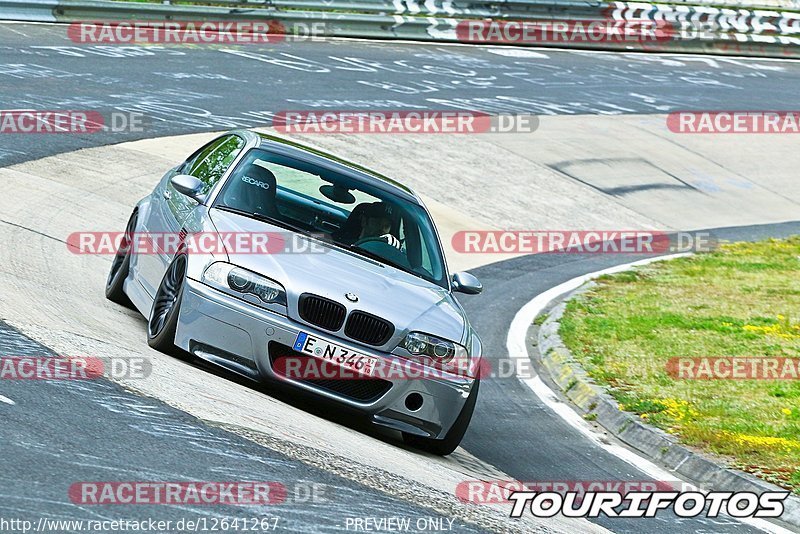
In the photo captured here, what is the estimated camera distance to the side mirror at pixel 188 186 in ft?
28.2

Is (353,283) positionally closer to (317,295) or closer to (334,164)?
(317,295)

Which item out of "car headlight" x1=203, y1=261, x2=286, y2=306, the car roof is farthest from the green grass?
"car headlight" x1=203, y1=261, x2=286, y2=306

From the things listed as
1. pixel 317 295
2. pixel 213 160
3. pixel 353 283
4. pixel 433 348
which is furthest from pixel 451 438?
pixel 213 160

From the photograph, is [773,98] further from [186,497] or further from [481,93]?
[186,497]

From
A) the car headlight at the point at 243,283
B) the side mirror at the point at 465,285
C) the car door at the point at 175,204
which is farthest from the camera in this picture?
the side mirror at the point at 465,285

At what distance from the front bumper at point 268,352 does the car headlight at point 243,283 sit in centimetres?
6

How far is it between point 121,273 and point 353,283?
252 cm

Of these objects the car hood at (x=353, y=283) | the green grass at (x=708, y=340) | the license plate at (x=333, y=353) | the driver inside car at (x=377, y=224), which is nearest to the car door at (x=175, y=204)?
the car hood at (x=353, y=283)

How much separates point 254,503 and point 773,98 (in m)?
25.4

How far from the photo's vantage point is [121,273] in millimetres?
9391

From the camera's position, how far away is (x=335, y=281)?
7.60 m

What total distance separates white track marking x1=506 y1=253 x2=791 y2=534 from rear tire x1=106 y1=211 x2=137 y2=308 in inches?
140

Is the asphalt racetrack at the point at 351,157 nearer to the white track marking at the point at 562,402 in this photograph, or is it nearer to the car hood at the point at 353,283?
the white track marking at the point at 562,402

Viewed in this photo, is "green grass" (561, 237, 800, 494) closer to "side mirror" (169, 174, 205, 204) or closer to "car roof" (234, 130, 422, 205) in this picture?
"car roof" (234, 130, 422, 205)
